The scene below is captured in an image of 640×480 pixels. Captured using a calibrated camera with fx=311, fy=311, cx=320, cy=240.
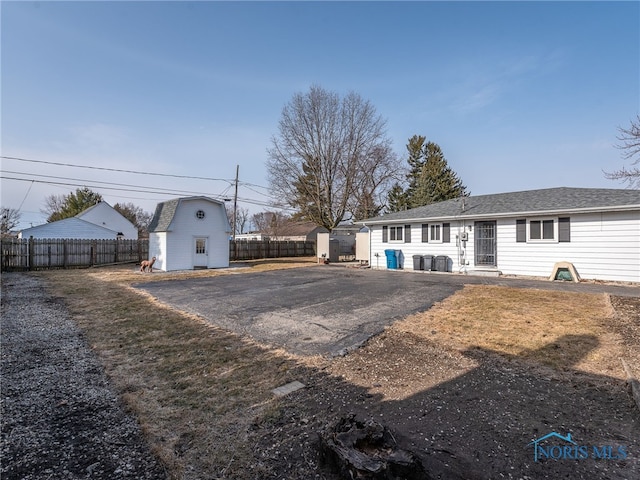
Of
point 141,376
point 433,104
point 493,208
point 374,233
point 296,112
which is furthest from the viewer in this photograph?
point 296,112

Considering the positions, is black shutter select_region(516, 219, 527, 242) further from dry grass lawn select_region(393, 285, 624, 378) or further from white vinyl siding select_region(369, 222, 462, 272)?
dry grass lawn select_region(393, 285, 624, 378)

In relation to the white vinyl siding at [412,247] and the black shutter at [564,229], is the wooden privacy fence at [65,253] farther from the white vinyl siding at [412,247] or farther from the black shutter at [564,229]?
the black shutter at [564,229]

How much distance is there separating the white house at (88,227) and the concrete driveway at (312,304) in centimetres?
1892

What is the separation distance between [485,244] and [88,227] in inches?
1173

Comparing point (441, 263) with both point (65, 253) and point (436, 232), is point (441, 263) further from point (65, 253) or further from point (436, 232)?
point (65, 253)

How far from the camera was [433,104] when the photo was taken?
16.6 m

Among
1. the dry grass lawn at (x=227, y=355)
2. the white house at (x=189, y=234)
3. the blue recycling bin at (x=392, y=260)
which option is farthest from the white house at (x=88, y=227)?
the blue recycling bin at (x=392, y=260)

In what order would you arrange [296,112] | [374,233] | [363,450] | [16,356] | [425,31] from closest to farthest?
1. [363,450]
2. [16,356]
3. [425,31]
4. [374,233]
5. [296,112]

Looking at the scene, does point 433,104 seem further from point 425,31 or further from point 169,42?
point 169,42

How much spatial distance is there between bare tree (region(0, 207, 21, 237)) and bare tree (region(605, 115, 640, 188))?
4515 cm

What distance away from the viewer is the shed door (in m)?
18.4

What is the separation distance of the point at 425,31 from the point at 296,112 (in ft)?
54.1

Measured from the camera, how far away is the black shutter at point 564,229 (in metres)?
11.8

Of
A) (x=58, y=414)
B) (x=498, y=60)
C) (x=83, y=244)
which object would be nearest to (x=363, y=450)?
(x=58, y=414)
